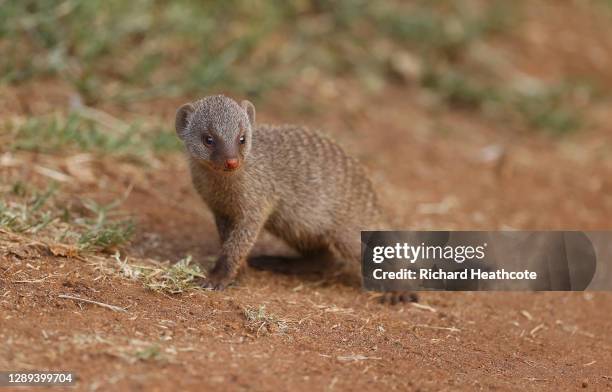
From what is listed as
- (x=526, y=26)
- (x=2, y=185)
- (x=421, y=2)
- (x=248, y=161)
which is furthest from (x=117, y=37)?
(x=526, y=26)

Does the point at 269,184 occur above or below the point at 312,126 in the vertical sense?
below

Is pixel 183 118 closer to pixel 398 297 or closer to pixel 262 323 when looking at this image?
pixel 262 323

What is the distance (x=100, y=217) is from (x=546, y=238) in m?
2.59

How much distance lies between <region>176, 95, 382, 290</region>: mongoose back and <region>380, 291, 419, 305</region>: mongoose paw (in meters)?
0.28

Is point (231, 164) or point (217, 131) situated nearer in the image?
point (231, 164)

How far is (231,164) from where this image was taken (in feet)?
12.4

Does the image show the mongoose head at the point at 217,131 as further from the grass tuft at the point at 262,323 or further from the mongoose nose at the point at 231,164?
the grass tuft at the point at 262,323

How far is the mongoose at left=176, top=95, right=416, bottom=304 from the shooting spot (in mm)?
3979

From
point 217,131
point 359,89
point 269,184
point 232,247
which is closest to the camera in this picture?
point 217,131

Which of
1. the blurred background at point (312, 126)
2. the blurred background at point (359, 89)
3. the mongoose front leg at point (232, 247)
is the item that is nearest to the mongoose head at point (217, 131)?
the mongoose front leg at point (232, 247)

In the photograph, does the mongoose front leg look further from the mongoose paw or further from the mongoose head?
the mongoose paw

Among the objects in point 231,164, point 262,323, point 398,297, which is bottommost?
Answer: point 262,323

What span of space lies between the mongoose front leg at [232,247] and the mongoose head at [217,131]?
0.34 m

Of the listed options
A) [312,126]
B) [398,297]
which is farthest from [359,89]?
[398,297]
